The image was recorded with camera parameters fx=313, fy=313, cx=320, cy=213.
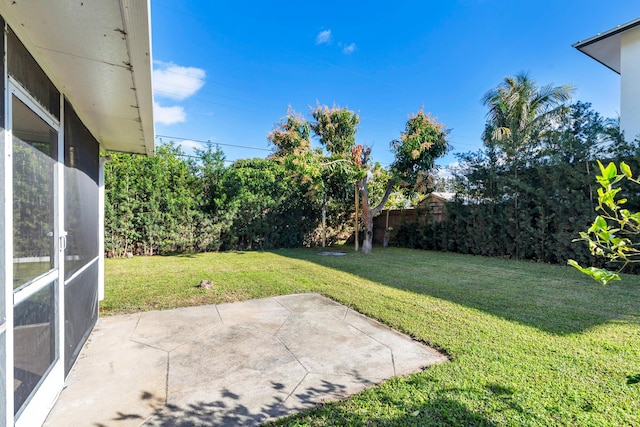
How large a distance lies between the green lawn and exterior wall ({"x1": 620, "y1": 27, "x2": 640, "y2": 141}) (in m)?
5.02

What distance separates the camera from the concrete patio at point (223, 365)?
6.81 ft

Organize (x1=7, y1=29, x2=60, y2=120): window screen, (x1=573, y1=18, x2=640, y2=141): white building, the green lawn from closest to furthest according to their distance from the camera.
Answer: (x1=7, y1=29, x2=60, y2=120): window screen → the green lawn → (x1=573, y1=18, x2=640, y2=141): white building

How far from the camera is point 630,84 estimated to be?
29.3ft

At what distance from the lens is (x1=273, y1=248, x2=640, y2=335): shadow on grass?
387 centimetres

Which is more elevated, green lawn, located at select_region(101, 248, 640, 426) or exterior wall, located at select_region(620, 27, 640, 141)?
exterior wall, located at select_region(620, 27, 640, 141)

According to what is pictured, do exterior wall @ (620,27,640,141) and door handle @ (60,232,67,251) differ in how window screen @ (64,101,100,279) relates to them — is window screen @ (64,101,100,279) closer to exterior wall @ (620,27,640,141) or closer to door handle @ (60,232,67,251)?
door handle @ (60,232,67,251)

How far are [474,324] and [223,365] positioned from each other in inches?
107

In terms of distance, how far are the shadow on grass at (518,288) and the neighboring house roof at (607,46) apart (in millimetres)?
6970

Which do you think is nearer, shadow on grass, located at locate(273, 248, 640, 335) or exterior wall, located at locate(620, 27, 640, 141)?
shadow on grass, located at locate(273, 248, 640, 335)

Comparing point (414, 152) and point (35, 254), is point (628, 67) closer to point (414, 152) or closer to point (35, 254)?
point (414, 152)

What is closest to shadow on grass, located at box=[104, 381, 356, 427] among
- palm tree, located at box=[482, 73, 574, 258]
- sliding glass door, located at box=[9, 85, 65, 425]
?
sliding glass door, located at box=[9, 85, 65, 425]

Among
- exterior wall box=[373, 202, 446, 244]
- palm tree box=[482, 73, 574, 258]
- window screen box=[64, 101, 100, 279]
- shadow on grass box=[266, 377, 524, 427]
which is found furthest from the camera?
palm tree box=[482, 73, 574, 258]

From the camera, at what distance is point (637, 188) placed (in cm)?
678

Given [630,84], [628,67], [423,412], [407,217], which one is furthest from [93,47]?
[628,67]
